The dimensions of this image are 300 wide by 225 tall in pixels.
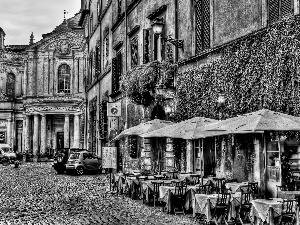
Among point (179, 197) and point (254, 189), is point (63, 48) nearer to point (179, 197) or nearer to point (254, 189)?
point (179, 197)

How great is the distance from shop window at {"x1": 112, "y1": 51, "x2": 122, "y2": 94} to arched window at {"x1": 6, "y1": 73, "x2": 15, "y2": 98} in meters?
43.0

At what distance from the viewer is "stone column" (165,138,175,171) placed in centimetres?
2018

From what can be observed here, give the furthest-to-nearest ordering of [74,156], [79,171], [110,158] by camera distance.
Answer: [74,156] < [79,171] < [110,158]

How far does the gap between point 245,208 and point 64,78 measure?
2155 inches

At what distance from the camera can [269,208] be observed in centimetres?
1002

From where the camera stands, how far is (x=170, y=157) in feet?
67.2

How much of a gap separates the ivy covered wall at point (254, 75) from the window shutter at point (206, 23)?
2.87 ft

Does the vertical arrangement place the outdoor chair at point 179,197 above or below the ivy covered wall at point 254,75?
below

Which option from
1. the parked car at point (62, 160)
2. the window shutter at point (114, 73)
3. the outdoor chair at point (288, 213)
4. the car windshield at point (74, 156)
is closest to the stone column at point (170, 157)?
the outdoor chair at point (288, 213)

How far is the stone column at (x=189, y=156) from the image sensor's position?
1866cm

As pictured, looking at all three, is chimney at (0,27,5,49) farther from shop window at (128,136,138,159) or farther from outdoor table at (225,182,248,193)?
outdoor table at (225,182,248,193)

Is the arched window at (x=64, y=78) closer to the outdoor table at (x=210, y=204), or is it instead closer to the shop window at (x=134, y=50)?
the shop window at (x=134, y=50)

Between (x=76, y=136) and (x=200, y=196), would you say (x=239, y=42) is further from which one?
(x=76, y=136)

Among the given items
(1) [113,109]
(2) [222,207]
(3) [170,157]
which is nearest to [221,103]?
(3) [170,157]
